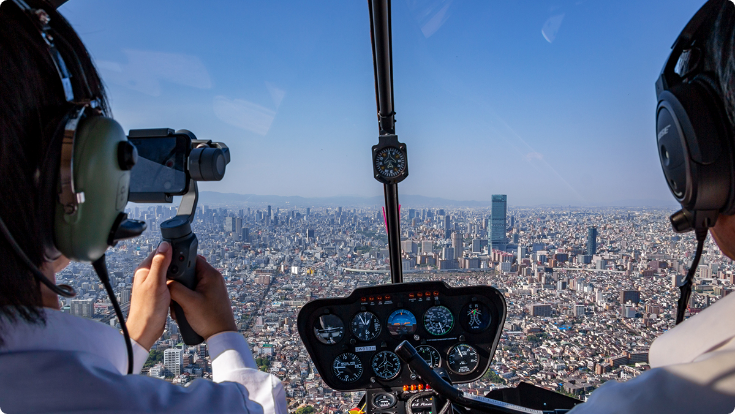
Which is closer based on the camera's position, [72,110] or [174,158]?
[72,110]

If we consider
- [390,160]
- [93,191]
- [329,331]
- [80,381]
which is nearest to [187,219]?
[93,191]

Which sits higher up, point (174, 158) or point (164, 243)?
point (174, 158)

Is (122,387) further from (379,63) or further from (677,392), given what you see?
(379,63)

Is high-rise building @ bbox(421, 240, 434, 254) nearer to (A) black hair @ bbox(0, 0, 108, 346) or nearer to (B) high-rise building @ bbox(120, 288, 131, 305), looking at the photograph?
(B) high-rise building @ bbox(120, 288, 131, 305)

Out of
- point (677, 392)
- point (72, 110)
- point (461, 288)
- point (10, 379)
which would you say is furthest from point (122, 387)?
point (461, 288)

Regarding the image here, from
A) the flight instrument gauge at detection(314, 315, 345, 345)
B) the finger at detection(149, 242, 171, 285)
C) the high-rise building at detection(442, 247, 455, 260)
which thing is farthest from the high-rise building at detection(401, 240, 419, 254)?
the finger at detection(149, 242, 171, 285)

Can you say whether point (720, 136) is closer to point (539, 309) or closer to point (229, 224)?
point (539, 309)
